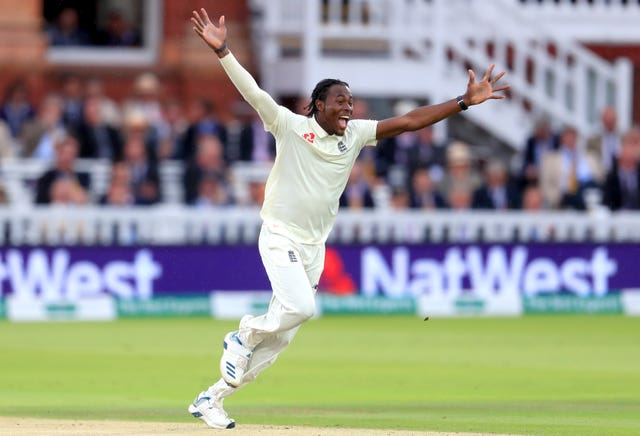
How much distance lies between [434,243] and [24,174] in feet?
14.6

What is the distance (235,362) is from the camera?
952 cm

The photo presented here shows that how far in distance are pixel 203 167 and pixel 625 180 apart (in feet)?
16.4

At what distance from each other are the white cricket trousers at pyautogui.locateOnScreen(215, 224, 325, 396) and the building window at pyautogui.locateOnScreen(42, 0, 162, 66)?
13.8m

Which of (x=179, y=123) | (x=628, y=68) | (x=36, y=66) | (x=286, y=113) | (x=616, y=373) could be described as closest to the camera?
(x=286, y=113)

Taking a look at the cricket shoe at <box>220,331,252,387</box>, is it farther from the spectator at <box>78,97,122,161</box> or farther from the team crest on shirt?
the spectator at <box>78,97,122,161</box>

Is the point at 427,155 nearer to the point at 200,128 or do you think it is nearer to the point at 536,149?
the point at 536,149

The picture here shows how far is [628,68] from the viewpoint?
23.5 metres

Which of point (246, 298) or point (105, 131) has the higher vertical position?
point (105, 131)

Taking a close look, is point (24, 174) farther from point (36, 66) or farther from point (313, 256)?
point (313, 256)

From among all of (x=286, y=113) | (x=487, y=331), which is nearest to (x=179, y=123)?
(x=487, y=331)

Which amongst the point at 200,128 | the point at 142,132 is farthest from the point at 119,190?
the point at 200,128

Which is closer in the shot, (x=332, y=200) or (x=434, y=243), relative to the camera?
(x=332, y=200)

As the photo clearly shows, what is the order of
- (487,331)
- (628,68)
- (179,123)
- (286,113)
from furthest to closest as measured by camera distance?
(628,68)
(179,123)
(487,331)
(286,113)

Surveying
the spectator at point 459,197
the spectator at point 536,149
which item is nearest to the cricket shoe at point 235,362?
the spectator at point 459,197
